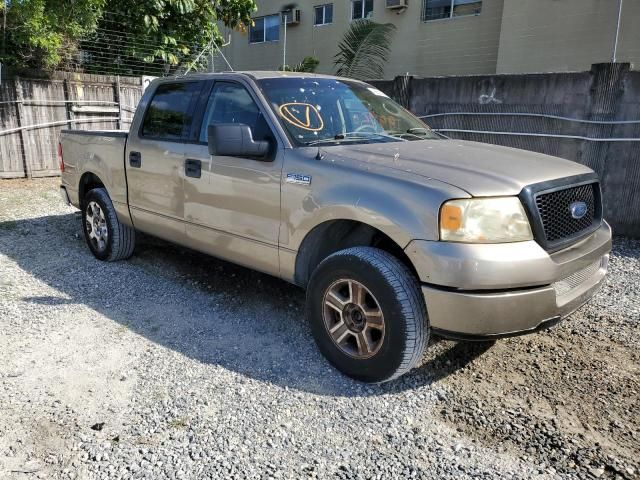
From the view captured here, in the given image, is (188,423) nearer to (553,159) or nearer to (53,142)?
(553,159)

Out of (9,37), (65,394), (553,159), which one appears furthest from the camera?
(9,37)

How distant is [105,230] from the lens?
5.52 metres

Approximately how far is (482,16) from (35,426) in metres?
13.2

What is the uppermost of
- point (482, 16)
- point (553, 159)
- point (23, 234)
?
Result: point (482, 16)

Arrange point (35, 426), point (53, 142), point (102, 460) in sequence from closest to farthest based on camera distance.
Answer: point (102, 460), point (35, 426), point (53, 142)

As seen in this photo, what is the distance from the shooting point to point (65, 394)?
3150 millimetres

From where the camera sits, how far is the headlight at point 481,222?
282 centimetres

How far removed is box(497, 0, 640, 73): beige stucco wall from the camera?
10.5m

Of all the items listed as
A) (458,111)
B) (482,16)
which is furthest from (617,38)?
(458,111)

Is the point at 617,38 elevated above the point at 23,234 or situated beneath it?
elevated above

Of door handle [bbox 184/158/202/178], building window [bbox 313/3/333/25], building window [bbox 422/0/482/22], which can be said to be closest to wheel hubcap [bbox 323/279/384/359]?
door handle [bbox 184/158/202/178]

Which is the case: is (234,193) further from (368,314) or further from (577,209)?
(577,209)

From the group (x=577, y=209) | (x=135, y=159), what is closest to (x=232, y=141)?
(x=135, y=159)

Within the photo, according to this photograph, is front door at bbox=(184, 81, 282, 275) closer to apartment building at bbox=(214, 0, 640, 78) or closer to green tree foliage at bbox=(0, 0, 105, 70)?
green tree foliage at bbox=(0, 0, 105, 70)
